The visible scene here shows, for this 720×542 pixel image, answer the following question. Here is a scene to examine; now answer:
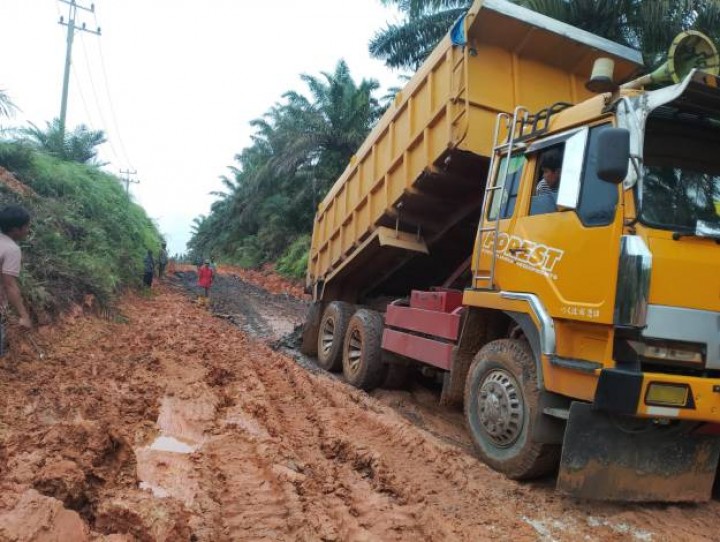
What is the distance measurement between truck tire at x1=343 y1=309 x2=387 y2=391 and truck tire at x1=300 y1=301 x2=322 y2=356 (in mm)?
1546

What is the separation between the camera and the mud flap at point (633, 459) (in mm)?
3271

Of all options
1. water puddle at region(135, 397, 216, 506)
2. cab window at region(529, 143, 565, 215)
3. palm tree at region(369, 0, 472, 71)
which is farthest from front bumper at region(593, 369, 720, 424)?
palm tree at region(369, 0, 472, 71)

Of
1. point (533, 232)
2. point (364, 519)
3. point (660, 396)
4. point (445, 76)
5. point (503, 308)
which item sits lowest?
point (364, 519)

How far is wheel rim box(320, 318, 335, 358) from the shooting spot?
25.2ft

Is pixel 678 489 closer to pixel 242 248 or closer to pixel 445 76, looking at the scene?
pixel 445 76

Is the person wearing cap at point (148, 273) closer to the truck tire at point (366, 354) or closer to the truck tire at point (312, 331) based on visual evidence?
the truck tire at point (312, 331)

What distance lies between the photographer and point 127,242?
14414 mm

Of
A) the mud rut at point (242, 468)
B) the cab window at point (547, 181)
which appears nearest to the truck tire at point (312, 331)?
the mud rut at point (242, 468)

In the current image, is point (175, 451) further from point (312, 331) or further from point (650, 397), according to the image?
point (312, 331)

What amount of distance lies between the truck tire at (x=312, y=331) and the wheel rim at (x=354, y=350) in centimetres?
148

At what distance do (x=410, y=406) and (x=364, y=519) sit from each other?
2916mm

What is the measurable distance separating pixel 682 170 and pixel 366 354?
12.5 ft

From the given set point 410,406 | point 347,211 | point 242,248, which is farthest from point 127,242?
point 242,248

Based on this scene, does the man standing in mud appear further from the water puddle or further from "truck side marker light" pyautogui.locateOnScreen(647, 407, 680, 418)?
"truck side marker light" pyautogui.locateOnScreen(647, 407, 680, 418)
